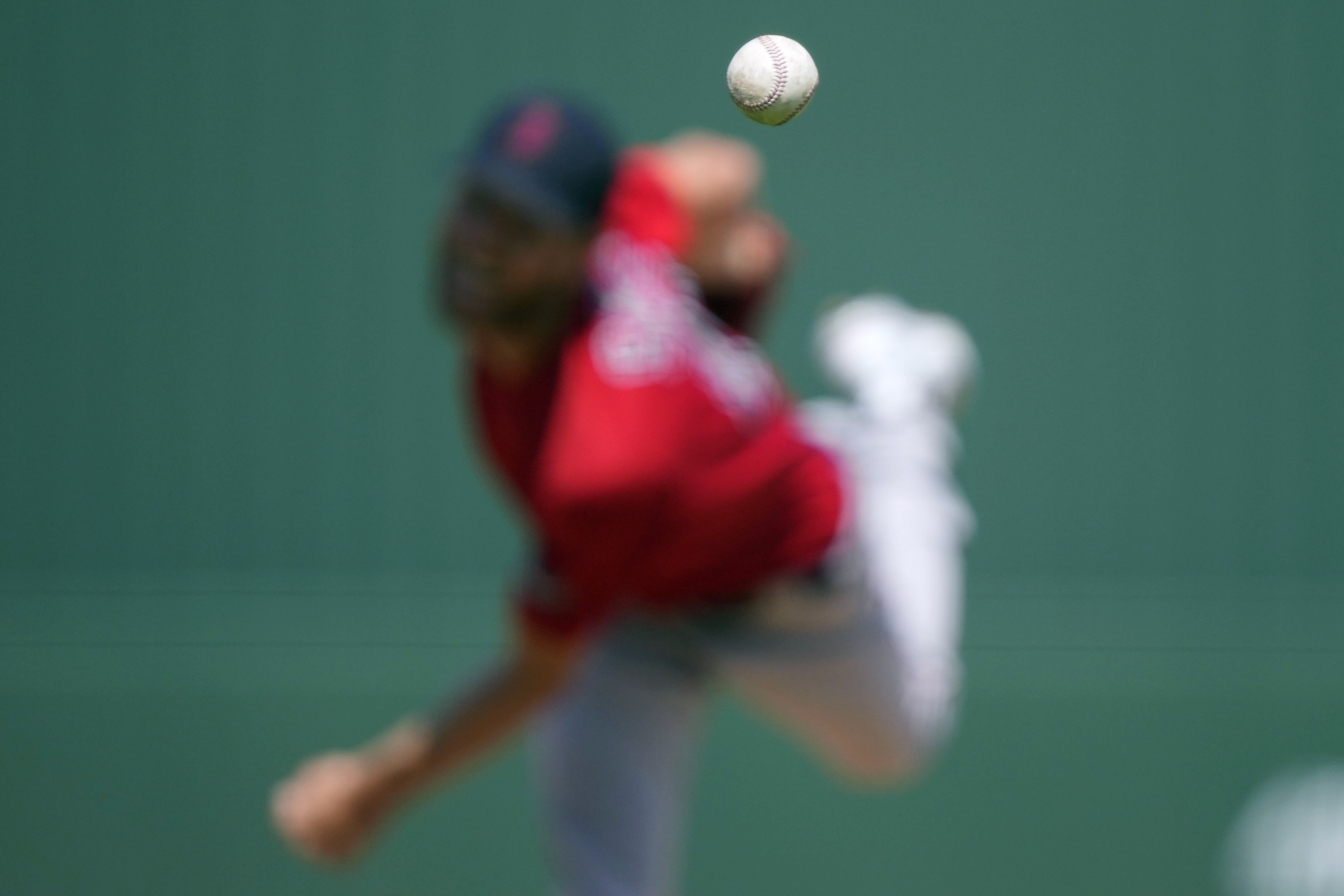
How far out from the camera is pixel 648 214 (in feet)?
4.99

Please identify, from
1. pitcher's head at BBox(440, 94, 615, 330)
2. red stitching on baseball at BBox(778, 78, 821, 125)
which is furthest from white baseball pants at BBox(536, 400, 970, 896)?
red stitching on baseball at BBox(778, 78, 821, 125)

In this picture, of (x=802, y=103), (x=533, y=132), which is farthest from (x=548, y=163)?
(x=802, y=103)

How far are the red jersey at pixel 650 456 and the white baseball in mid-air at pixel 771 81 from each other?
0.33 meters

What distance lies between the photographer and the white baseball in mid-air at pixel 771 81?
0.92m

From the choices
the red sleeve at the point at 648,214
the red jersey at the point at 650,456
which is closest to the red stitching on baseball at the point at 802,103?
the red jersey at the point at 650,456

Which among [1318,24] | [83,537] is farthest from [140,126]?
[1318,24]

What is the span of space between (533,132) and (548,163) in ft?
0.16

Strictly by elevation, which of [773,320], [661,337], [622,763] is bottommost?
[622,763]

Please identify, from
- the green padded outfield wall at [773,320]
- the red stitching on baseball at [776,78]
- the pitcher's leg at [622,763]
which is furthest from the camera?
the green padded outfield wall at [773,320]

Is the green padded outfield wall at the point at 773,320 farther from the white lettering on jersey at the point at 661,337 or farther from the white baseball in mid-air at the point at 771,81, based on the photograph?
the white baseball in mid-air at the point at 771,81

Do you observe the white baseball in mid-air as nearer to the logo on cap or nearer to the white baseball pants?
the logo on cap

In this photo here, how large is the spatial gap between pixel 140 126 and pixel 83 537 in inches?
21.0

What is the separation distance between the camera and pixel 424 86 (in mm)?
2281

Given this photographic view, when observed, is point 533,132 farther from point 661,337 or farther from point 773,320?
point 773,320
